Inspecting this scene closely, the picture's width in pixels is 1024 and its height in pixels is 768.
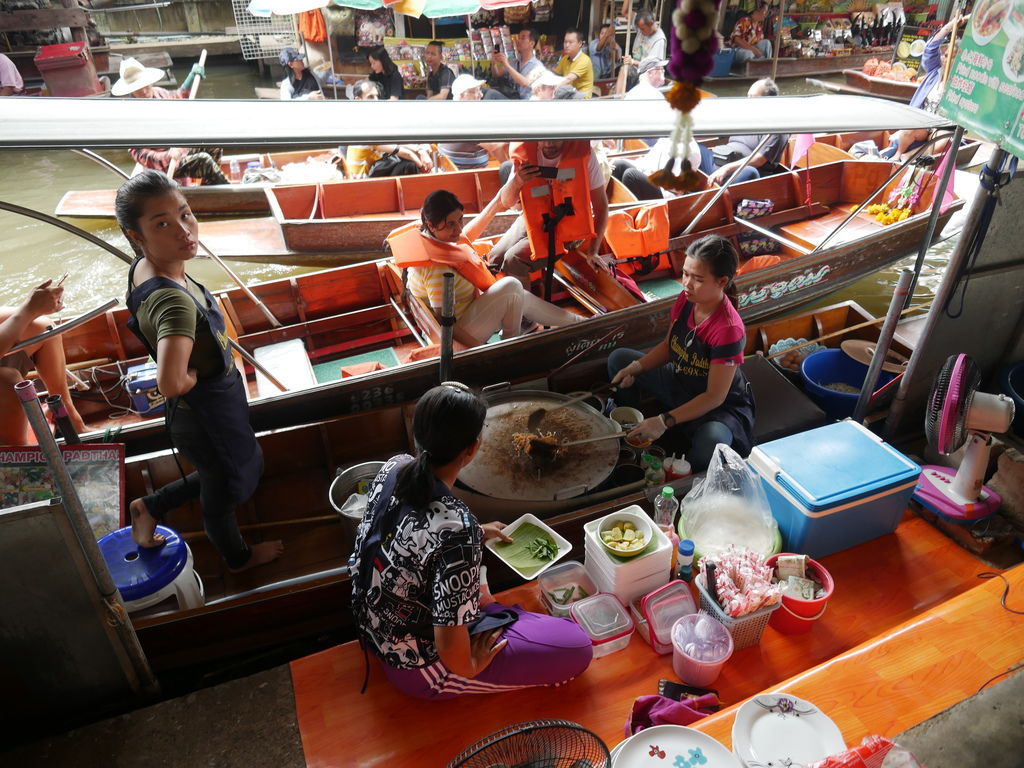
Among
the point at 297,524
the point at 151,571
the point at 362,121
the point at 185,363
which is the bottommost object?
the point at 297,524

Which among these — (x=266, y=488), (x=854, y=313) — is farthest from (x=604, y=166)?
Answer: (x=266, y=488)

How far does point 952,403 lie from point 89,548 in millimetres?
3445

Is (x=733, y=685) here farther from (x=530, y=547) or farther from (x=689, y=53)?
(x=689, y=53)

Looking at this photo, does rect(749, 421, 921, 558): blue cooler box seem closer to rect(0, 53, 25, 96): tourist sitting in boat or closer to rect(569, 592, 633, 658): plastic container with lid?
rect(569, 592, 633, 658): plastic container with lid

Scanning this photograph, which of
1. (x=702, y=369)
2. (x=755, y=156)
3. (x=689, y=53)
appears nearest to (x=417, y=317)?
(x=702, y=369)

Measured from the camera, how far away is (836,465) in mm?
3023

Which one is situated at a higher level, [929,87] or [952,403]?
[929,87]

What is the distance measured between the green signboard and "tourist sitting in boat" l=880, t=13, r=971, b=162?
4620 millimetres

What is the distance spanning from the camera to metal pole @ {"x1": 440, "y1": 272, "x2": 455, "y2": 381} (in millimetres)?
3059

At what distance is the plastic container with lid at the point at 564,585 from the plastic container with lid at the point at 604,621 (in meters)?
0.06

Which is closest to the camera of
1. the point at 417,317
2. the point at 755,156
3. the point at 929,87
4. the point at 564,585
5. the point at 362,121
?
the point at 362,121

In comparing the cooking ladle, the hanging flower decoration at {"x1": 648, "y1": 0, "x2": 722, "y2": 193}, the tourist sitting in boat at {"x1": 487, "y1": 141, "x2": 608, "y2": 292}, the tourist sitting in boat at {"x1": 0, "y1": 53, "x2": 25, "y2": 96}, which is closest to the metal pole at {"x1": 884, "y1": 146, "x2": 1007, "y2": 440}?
the cooking ladle

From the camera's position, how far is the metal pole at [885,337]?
3.12 meters

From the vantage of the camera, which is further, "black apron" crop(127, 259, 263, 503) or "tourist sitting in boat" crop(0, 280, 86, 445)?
"tourist sitting in boat" crop(0, 280, 86, 445)
